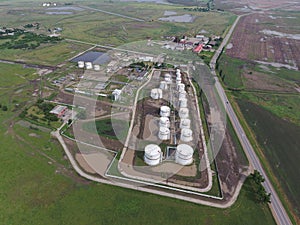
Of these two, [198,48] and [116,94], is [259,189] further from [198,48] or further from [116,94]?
[198,48]

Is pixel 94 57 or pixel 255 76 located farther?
pixel 94 57

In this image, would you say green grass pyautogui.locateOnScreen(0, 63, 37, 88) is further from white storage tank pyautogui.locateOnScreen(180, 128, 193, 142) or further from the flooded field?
white storage tank pyautogui.locateOnScreen(180, 128, 193, 142)

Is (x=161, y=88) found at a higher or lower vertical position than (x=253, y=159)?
higher

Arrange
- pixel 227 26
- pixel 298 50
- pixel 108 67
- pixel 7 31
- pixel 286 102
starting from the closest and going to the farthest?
1. pixel 286 102
2. pixel 108 67
3. pixel 298 50
4. pixel 7 31
5. pixel 227 26

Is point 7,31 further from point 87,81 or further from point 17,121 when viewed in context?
point 17,121

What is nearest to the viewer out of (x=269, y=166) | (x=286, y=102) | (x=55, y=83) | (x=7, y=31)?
(x=269, y=166)

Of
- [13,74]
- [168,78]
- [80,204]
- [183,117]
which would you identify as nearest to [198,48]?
[168,78]

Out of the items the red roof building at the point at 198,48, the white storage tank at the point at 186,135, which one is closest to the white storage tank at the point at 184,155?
the white storage tank at the point at 186,135

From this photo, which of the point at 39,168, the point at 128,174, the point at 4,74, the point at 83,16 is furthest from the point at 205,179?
the point at 83,16
